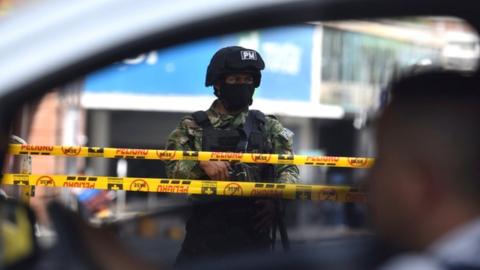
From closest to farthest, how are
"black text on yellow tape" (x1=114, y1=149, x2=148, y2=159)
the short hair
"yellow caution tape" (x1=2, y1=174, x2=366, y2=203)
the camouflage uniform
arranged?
the short hair → the camouflage uniform → "yellow caution tape" (x1=2, y1=174, x2=366, y2=203) → "black text on yellow tape" (x1=114, y1=149, x2=148, y2=159)

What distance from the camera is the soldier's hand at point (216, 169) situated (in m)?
3.09

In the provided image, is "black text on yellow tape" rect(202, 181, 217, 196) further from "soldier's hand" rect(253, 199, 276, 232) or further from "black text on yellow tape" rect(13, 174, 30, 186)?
"black text on yellow tape" rect(13, 174, 30, 186)

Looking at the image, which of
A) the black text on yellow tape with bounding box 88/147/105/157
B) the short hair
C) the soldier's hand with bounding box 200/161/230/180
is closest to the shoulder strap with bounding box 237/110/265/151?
the soldier's hand with bounding box 200/161/230/180

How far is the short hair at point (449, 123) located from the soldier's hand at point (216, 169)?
1.60m

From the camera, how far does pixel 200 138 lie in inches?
127

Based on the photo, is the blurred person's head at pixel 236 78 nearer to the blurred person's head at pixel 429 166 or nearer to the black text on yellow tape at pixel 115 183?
the black text on yellow tape at pixel 115 183

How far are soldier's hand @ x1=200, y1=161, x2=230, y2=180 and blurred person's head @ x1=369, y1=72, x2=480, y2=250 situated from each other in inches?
62.9

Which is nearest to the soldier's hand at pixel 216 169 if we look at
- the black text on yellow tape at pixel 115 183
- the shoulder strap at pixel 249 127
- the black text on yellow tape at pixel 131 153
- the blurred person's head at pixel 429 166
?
the shoulder strap at pixel 249 127

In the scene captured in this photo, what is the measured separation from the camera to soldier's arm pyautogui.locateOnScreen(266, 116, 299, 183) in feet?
10.3

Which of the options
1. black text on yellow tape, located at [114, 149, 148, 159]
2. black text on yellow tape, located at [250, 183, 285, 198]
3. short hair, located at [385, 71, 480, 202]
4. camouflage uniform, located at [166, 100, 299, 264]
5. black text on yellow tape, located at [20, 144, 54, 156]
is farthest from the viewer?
black text on yellow tape, located at [114, 149, 148, 159]

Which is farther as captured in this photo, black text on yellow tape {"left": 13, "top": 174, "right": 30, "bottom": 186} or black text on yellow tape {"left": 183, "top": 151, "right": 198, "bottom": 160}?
black text on yellow tape {"left": 183, "top": 151, "right": 198, "bottom": 160}

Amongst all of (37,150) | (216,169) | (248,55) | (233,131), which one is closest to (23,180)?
(37,150)

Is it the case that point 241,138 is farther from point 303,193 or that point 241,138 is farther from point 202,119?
point 303,193

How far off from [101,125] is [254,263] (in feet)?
40.7
